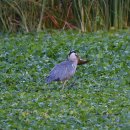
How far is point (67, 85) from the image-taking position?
382 inches

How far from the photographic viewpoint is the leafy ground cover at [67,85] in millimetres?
7281

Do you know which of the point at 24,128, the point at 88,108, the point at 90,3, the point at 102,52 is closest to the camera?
the point at 24,128

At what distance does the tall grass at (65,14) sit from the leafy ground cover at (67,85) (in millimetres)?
396

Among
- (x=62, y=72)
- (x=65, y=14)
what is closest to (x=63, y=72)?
(x=62, y=72)

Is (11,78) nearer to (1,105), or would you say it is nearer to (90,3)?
(1,105)

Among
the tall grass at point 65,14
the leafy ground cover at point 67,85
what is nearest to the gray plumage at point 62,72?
the leafy ground cover at point 67,85

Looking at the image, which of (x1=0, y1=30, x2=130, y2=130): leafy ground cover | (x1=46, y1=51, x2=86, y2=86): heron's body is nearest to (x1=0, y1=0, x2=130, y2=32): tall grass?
(x1=0, y1=30, x2=130, y2=130): leafy ground cover

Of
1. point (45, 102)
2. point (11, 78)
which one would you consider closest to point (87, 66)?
point (11, 78)

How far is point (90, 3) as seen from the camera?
14836mm

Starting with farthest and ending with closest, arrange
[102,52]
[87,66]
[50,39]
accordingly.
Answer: [50,39]
[102,52]
[87,66]

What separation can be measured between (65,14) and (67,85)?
5.87 meters

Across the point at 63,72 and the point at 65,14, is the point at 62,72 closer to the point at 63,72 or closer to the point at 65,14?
the point at 63,72

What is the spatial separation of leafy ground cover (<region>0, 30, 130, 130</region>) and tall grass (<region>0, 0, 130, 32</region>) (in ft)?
1.30

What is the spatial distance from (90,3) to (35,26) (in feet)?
4.35
